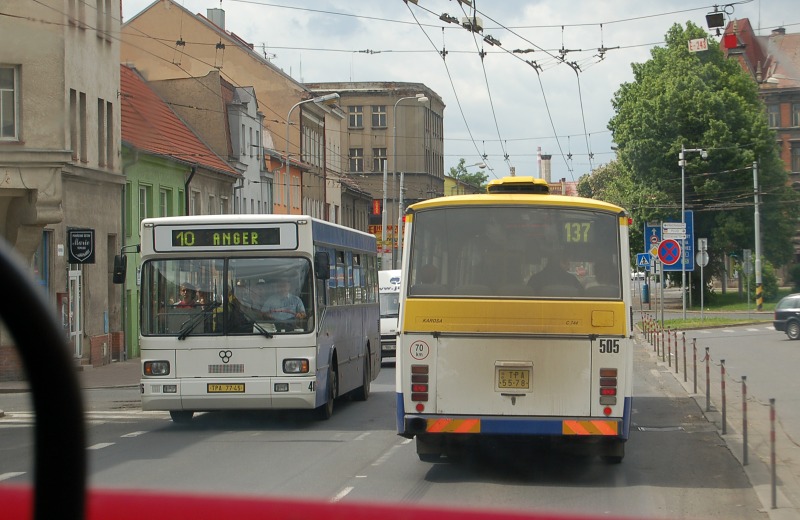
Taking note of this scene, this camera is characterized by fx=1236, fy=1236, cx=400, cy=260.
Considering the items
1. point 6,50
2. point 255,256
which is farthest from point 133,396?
point 6,50

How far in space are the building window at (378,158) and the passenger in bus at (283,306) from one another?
100894 millimetres

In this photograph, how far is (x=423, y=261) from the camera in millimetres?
12086

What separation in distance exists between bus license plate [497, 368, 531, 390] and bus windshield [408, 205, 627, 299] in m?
0.72

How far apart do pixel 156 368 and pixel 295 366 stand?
1.84 m

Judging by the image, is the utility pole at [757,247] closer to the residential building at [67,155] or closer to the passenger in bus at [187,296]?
the residential building at [67,155]

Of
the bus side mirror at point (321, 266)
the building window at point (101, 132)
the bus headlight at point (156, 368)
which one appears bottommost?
the bus headlight at point (156, 368)

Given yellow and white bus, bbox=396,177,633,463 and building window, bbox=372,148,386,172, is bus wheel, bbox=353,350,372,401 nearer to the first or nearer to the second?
yellow and white bus, bbox=396,177,633,463

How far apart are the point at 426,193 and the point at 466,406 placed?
10271 centimetres

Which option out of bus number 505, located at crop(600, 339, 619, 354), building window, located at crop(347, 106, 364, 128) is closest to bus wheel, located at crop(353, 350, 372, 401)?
bus number 505, located at crop(600, 339, 619, 354)

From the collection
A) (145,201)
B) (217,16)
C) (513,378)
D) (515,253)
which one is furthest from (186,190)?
(513,378)

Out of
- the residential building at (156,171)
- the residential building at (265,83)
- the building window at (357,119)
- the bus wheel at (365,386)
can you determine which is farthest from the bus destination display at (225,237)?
the building window at (357,119)

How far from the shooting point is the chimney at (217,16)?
220 ft

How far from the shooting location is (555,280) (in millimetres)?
11875

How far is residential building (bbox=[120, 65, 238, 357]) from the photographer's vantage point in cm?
3769
